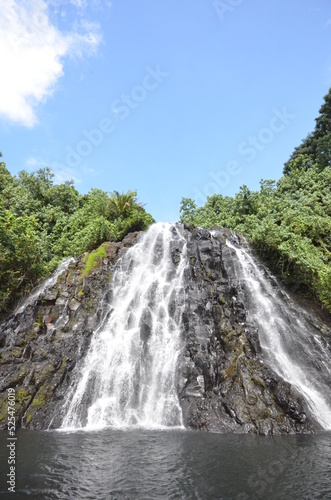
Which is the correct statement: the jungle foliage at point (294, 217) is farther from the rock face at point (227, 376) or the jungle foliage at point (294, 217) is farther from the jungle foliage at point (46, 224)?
the jungle foliage at point (46, 224)

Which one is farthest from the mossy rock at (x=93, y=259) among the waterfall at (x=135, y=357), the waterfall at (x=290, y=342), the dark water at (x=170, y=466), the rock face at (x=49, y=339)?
the dark water at (x=170, y=466)

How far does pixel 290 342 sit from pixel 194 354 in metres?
4.79

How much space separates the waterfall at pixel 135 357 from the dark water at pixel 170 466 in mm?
1678

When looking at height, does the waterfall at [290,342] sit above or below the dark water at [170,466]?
above

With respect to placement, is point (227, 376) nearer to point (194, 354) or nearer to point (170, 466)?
point (194, 354)

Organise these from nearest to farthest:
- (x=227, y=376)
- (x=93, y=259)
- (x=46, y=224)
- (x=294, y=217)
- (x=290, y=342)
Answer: (x=227, y=376)
(x=290, y=342)
(x=93, y=259)
(x=294, y=217)
(x=46, y=224)

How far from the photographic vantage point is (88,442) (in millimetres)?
9117

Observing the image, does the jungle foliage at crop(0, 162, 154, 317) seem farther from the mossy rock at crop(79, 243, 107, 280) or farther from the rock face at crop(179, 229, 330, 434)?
the rock face at crop(179, 229, 330, 434)

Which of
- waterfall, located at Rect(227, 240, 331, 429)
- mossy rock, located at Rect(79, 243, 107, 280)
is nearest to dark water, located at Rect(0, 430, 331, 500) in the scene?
waterfall, located at Rect(227, 240, 331, 429)

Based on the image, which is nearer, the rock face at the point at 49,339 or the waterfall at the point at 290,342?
the rock face at the point at 49,339

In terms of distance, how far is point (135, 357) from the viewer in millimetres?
13578

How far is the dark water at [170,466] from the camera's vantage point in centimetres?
616

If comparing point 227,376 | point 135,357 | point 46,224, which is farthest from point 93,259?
point 227,376

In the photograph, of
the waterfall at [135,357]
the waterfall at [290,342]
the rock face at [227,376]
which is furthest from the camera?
the waterfall at [290,342]
